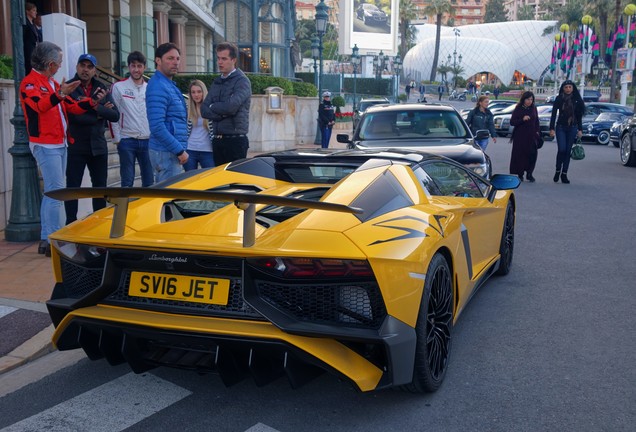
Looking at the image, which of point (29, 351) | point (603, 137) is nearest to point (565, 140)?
point (29, 351)

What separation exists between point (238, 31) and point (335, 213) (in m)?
29.9

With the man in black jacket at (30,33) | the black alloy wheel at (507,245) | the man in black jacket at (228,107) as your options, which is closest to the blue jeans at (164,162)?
the man in black jacket at (228,107)

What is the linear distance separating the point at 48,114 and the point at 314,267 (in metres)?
4.40

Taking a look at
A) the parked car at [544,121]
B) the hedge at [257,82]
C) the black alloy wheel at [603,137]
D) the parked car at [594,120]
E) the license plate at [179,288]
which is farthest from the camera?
the parked car at [544,121]

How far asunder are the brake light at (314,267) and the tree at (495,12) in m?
184

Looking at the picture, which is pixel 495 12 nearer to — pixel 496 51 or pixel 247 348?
pixel 496 51

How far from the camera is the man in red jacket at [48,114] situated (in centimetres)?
648

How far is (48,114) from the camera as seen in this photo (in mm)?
6637

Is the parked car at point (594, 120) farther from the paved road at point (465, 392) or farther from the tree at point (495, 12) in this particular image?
the tree at point (495, 12)

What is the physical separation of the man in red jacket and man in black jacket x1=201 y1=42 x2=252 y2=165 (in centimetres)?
118

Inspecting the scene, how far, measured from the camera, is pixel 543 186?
13.5 meters

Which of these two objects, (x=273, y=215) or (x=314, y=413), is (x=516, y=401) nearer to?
(x=314, y=413)

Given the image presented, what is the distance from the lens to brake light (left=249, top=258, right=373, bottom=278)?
10.4 feet

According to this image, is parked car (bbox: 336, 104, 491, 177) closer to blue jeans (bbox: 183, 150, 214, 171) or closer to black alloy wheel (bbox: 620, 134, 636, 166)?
blue jeans (bbox: 183, 150, 214, 171)
